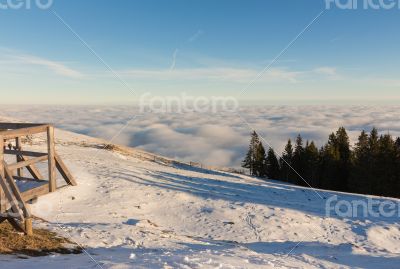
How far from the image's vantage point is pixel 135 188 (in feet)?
63.4

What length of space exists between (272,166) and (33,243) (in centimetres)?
6874

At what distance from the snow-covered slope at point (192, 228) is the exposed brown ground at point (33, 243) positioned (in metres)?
0.51

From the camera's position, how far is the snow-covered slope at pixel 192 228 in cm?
987

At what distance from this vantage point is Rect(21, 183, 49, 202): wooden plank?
1119 cm

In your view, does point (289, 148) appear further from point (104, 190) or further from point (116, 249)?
point (116, 249)

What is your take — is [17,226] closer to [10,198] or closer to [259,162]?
[10,198]

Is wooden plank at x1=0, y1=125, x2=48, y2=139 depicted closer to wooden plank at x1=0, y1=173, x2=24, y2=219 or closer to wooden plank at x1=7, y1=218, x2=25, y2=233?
wooden plank at x1=0, y1=173, x2=24, y2=219

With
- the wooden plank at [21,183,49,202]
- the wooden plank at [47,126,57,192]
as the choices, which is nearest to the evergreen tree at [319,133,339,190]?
the wooden plank at [47,126,57,192]

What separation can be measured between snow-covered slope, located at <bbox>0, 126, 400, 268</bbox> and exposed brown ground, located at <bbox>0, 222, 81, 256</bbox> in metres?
0.51

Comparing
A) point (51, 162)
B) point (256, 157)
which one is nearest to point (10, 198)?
point (51, 162)

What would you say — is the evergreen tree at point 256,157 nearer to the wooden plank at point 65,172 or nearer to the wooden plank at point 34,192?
the wooden plank at point 65,172

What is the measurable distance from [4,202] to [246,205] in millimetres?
12508

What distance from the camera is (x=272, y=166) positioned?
248 ft

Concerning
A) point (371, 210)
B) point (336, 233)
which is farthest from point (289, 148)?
point (336, 233)
